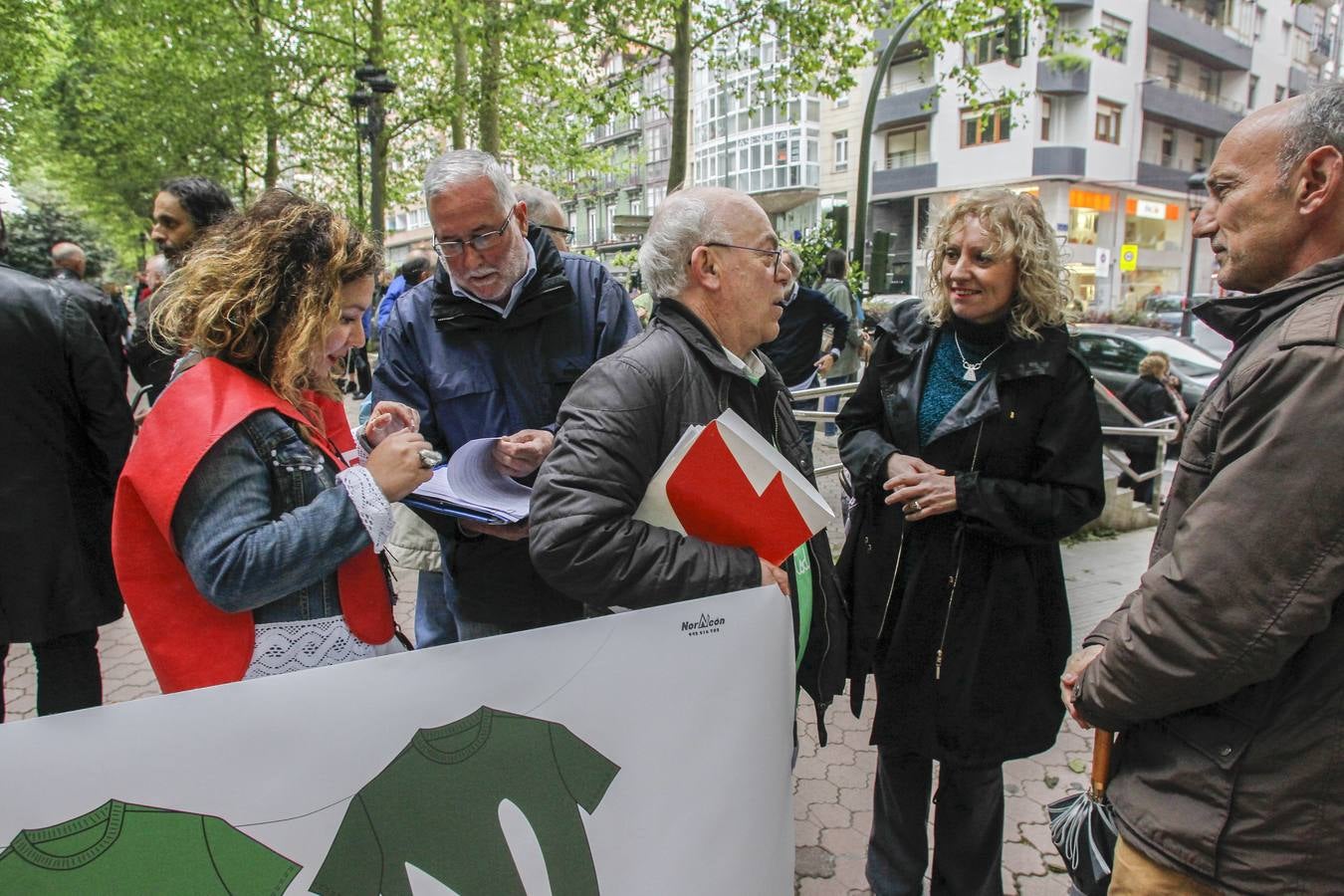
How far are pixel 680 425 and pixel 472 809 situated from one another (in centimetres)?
79

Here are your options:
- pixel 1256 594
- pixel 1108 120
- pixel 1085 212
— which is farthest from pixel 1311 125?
pixel 1108 120

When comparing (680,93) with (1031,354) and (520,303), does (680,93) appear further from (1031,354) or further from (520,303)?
(1031,354)

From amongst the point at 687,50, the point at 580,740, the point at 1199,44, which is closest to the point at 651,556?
the point at 580,740

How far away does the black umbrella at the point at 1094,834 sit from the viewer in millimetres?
1609

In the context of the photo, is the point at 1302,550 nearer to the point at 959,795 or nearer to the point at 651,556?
the point at 651,556

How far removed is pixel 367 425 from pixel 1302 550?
6.23 ft

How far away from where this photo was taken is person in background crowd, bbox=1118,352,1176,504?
7469 mm

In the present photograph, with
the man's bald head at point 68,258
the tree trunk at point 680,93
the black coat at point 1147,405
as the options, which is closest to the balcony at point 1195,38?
the tree trunk at point 680,93

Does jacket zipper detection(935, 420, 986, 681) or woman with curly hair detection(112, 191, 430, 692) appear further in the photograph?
jacket zipper detection(935, 420, 986, 681)

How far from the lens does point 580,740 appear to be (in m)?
1.48

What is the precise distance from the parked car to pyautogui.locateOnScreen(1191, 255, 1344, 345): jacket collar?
8.81 metres

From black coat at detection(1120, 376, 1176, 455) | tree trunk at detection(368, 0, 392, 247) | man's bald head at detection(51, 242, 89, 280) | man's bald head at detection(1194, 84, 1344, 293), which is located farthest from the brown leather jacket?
tree trunk at detection(368, 0, 392, 247)

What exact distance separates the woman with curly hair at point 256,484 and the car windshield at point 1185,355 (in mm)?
10159

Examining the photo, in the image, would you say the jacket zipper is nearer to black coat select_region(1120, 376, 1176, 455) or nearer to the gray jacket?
the gray jacket
